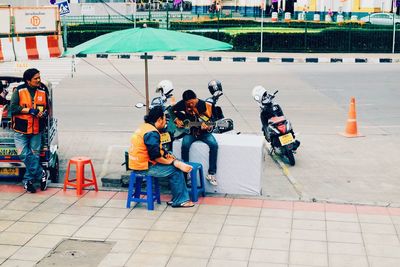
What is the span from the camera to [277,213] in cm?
Result: 910

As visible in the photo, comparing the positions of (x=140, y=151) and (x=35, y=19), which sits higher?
(x=35, y=19)

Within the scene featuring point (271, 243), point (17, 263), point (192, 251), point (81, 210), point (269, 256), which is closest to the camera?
point (17, 263)

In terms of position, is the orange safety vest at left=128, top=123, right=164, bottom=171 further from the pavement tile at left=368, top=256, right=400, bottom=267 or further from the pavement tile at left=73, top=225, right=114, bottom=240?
the pavement tile at left=368, top=256, right=400, bottom=267

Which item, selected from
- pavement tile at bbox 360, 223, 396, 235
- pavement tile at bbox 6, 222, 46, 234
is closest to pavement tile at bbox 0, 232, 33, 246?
pavement tile at bbox 6, 222, 46, 234

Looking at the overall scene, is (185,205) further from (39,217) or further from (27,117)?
(27,117)

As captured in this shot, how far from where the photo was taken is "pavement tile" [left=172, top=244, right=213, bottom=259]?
757 centimetres

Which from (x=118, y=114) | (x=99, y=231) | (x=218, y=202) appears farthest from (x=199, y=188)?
(x=118, y=114)

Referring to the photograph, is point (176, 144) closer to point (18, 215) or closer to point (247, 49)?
point (18, 215)

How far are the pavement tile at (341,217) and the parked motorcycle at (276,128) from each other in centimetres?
330

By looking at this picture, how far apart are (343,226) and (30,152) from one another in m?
4.59

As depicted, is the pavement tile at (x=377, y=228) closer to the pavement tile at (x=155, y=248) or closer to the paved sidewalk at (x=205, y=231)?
the paved sidewalk at (x=205, y=231)

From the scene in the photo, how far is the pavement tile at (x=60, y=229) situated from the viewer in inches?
326

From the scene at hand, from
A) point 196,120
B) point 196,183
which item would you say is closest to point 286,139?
point 196,120

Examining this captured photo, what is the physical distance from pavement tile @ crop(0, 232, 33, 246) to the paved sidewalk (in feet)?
0.04
